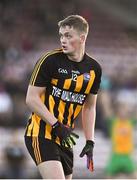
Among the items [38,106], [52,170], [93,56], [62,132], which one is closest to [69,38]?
[38,106]

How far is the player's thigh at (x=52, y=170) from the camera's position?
552 cm

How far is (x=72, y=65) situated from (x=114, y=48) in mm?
11017

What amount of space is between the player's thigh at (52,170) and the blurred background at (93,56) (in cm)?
501

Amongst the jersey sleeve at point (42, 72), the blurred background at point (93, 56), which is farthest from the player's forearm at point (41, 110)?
the blurred background at point (93, 56)

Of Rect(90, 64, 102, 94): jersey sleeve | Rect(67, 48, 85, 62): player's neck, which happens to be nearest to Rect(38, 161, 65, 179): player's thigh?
Rect(90, 64, 102, 94): jersey sleeve

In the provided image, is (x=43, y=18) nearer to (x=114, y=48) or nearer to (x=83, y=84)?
(x=114, y=48)

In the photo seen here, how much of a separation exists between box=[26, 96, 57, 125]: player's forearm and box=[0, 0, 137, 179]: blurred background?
16.6 feet

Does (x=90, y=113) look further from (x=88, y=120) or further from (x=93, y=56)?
(x=93, y=56)

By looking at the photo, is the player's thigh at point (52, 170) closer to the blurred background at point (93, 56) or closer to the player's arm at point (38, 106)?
the player's arm at point (38, 106)

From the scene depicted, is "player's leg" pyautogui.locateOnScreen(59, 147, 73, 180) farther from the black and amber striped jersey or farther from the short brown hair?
the short brown hair

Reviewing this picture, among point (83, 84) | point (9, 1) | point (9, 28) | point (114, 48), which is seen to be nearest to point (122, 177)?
point (83, 84)

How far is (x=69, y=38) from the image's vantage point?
18.6 feet

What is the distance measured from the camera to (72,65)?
229 inches

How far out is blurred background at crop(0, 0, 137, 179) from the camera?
36.2 ft
